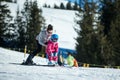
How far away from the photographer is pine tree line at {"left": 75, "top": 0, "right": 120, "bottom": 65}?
4889cm

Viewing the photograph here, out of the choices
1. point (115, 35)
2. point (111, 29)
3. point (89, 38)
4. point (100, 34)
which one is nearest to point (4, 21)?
A: point (89, 38)

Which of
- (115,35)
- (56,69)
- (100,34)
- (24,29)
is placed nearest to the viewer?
(56,69)

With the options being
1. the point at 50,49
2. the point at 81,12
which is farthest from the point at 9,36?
the point at 50,49

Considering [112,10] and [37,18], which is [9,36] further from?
[112,10]

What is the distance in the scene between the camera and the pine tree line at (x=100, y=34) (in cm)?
4889

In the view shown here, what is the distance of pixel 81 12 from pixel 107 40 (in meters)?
7.76

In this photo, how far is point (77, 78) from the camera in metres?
10.2

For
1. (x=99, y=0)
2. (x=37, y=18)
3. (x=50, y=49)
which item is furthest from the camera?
(x=37, y=18)

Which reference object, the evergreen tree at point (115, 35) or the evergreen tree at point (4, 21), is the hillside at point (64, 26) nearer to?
the evergreen tree at point (4, 21)

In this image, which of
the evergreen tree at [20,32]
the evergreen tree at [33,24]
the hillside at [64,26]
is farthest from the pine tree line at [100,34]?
the hillside at [64,26]

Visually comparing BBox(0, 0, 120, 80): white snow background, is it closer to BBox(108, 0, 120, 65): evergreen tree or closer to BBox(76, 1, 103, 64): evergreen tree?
BBox(76, 1, 103, 64): evergreen tree

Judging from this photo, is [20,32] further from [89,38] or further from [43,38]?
[43,38]

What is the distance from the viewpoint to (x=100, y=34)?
168 ft

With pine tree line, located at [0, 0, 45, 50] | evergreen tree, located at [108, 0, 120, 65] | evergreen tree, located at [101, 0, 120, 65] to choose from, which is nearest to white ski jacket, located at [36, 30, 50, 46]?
evergreen tree, located at [101, 0, 120, 65]
